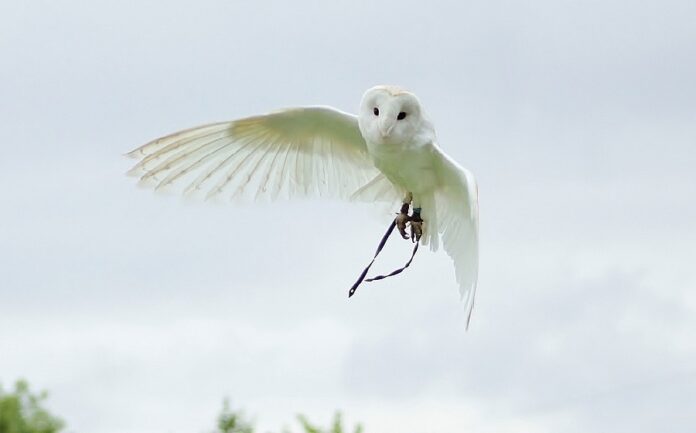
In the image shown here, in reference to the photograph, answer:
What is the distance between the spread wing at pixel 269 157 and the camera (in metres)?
A: 15.6

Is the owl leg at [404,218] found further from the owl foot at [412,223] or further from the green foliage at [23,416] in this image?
the green foliage at [23,416]

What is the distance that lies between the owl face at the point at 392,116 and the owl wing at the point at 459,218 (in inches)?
13.1

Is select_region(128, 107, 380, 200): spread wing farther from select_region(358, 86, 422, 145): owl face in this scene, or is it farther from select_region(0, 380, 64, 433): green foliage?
select_region(0, 380, 64, 433): green foliage

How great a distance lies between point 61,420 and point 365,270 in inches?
547

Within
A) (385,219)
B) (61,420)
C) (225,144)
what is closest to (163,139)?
(225,144)

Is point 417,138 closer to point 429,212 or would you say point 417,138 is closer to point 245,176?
point 429,212

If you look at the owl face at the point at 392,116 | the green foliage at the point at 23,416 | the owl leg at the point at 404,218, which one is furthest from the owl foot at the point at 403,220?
the green foliage at the point at 23,416

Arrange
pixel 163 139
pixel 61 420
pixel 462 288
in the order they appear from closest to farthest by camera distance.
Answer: pixel 462 288 → pixel 163 139 → pixel 61 420

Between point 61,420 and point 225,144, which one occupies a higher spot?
point 61,420

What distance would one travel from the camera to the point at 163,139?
1548 centimetres

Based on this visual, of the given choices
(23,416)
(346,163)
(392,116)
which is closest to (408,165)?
(392,116)

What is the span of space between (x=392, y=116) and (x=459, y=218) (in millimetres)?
945

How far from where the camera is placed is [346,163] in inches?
630

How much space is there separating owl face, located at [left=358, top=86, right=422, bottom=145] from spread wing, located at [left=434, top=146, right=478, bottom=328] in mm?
334
